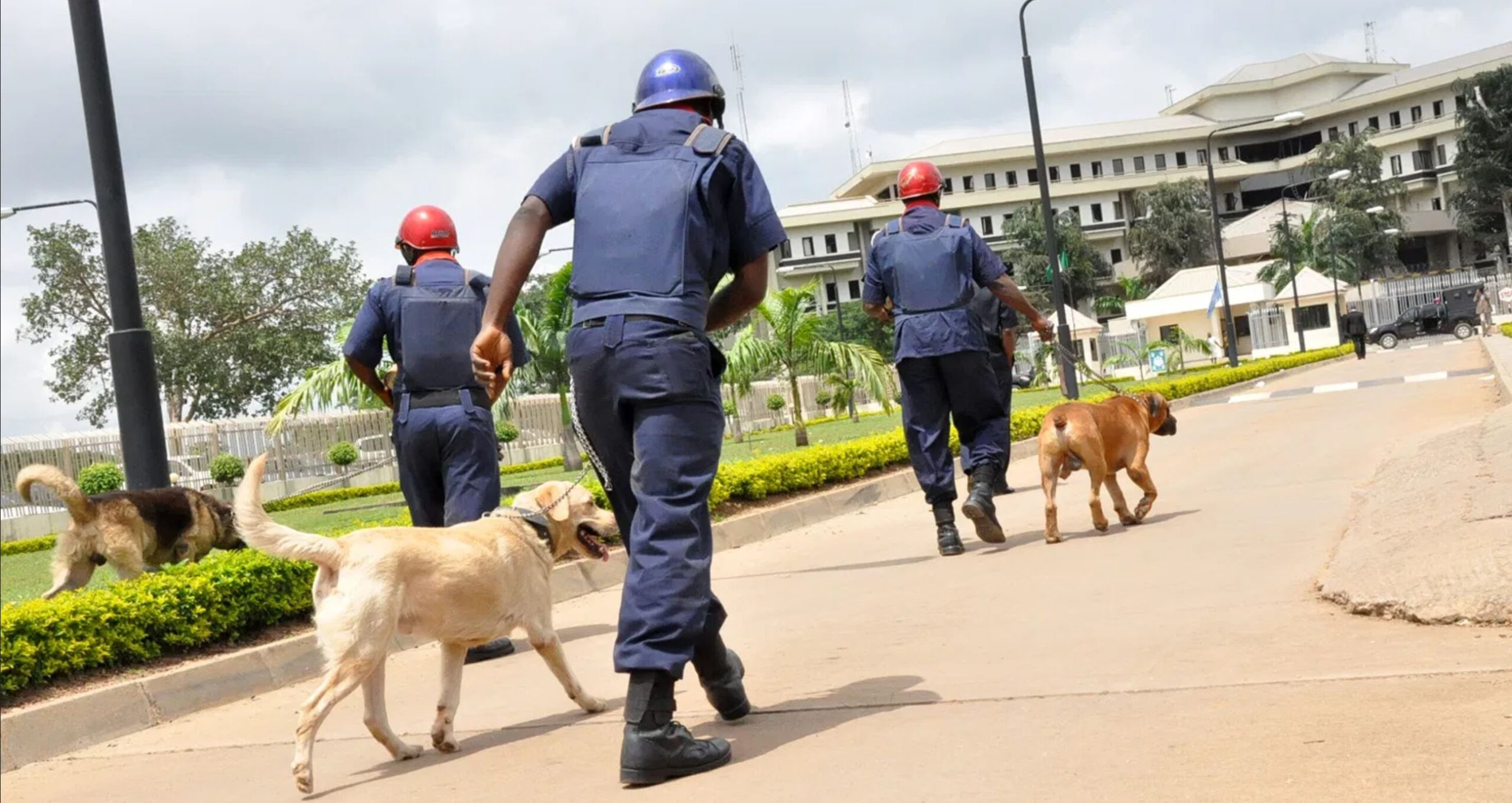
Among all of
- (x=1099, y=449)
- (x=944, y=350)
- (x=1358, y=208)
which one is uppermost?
(x=1358, y=208)

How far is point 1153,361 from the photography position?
176ft

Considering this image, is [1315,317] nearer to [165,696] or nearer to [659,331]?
[165,696]

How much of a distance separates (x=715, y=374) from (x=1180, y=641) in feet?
7.03

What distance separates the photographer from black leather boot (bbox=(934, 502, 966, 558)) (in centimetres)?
902

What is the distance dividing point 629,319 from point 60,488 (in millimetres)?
5569

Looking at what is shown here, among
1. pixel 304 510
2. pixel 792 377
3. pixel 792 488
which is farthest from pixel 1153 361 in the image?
pixel 792 488

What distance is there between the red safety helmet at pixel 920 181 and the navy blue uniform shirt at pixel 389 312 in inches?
132

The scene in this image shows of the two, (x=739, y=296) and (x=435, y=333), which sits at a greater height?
(x=435, y=333)

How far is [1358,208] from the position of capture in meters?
A: 78.9

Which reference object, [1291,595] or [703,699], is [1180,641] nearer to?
[1291,595]

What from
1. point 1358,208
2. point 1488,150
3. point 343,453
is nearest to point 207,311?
point 343,453

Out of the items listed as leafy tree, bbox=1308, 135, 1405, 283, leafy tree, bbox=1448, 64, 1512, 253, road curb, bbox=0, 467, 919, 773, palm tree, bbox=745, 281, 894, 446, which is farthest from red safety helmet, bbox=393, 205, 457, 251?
leafy tree, bbox=1308, 135, 1405, 283

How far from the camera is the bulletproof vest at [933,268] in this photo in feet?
30.1

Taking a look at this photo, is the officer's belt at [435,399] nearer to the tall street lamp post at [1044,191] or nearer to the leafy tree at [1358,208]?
the tall street lamp post at [1044,191]
